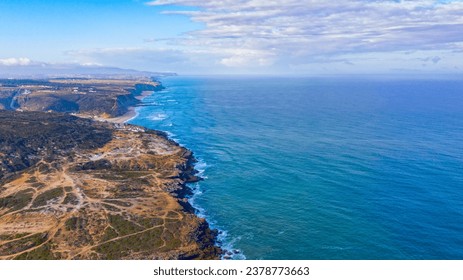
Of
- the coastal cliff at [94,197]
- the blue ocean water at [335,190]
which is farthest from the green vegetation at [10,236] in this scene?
the blue ocean water at [335,190]

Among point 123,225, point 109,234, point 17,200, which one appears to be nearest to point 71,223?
point 109,234

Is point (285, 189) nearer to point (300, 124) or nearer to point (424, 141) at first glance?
point (424, 141)

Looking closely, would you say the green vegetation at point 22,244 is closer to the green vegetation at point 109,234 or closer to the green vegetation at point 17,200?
the green vegetation at point 109,234

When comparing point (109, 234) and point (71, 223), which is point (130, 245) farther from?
point (71, 223)

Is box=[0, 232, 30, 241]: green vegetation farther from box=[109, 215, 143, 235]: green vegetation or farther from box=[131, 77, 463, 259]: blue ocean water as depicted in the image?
box=[131, 77, 463, 259]: blue ocean water

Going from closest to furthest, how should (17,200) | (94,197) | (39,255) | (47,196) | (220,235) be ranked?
(39,255) < (220,235) < (17,200) < (94,197) < (47,196)

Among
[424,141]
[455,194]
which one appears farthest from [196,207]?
[424,141]
